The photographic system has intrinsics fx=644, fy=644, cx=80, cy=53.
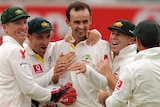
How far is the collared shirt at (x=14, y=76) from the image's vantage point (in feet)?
19.5

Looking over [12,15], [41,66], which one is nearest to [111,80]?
[41,66]

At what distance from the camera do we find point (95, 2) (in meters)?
12.9

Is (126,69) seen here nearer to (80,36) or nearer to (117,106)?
(117,106)

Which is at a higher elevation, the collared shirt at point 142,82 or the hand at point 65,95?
the collared shirt at point 142,82

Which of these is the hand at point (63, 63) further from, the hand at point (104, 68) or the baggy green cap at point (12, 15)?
the baggy green cap at point (12, 15)

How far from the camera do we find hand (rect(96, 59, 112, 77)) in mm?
6195

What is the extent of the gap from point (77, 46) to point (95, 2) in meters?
6.47

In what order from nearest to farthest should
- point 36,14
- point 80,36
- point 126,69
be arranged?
point 126,69 → point 80,36 → point 36,14

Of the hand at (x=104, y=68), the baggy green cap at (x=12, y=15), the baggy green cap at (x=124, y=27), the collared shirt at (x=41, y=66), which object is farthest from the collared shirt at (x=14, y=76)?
the baggy green cap at (x=124, y=27)

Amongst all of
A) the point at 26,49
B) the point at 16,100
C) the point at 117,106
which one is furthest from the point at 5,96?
the point at 117,106

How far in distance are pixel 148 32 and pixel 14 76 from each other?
56.7 inches

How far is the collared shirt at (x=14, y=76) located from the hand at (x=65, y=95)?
251 mm

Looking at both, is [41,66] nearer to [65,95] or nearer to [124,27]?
[65,95]

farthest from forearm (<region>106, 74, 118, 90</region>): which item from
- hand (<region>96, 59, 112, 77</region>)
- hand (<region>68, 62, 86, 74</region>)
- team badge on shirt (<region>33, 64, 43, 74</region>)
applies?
team badge on shirt (<region>33, 64, 43, 74</region>)
